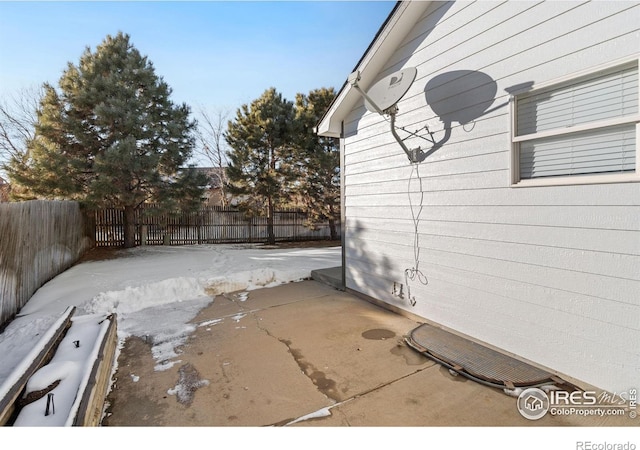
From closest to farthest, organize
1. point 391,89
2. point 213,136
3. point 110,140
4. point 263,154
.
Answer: point 391,89 → point 110,140 → point 263,154 → point 213,136

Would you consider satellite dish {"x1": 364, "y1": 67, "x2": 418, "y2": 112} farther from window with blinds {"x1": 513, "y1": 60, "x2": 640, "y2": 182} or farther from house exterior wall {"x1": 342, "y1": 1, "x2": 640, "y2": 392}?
window with blinds {"x1": 513, "y1": 60, "x2": 640, "y2": 182}

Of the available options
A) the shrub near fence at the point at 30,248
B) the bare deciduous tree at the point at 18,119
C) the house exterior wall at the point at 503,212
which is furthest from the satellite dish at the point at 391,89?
the bare deciduous tree at the point at 18,119

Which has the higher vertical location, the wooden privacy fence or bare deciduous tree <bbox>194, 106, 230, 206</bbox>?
bare deciduous tree <bbox>194, 106, 230, 206</bbox>

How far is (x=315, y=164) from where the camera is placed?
505 inches

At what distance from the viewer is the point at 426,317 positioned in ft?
12.4

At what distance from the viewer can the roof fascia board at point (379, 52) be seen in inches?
146

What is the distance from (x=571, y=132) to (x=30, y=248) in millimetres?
7339

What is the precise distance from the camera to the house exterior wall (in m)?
2.21

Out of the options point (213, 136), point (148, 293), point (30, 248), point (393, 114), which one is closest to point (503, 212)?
point (393, 114)

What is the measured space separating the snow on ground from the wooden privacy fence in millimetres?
2965

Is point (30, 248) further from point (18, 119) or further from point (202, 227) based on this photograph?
point (18, 119)

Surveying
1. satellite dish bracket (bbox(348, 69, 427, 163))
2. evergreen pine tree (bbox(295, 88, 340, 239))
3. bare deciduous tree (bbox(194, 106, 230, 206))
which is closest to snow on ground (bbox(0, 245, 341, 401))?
satellite dish bracket (bbox(348, 69, 427, 163))
